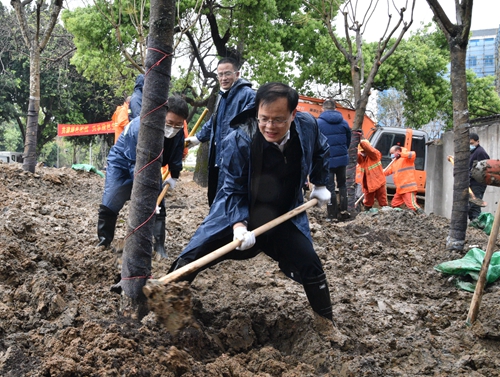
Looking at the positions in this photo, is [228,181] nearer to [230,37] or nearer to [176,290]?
[176,290]

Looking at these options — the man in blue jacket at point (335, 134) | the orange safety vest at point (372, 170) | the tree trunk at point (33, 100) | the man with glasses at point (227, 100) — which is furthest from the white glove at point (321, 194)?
the tree trunk at point (33, 100)

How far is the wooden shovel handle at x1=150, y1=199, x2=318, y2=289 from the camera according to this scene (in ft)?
9.58

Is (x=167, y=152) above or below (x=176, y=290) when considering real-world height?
above

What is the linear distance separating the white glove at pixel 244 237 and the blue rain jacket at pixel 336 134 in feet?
18.7

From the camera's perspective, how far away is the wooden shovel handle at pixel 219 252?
115 inches

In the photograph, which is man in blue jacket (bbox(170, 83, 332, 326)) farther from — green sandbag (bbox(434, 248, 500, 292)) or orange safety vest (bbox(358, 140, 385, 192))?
orange safety vest (bbox(358, 140, 385, 192))

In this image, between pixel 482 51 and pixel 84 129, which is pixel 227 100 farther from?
pixel 482 51

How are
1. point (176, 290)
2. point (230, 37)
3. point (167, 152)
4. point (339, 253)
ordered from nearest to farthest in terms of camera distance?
1. point (176, 290)
2. point (167, 152)
3. point (339, 253)
4. point (230, 37)

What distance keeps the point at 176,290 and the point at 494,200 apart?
813 cm

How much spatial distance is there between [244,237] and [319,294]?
2.26ft

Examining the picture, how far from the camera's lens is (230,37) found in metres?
16.0

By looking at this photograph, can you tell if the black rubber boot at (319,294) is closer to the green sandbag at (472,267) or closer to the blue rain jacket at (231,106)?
the blue rain jacket at (231,106)

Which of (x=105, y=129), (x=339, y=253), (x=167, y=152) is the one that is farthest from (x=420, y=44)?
(x=167, y=152)

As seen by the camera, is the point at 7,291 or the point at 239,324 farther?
the point at 7,291
